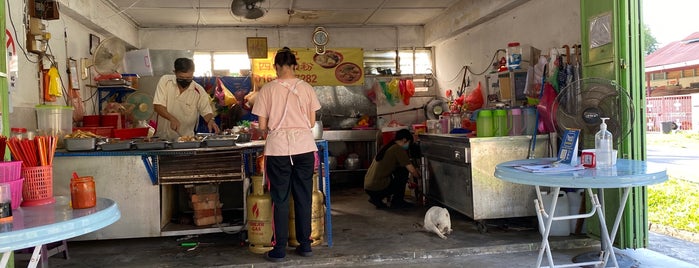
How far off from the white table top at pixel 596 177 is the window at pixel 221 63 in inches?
272

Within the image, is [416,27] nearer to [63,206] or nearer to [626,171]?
[626,171]

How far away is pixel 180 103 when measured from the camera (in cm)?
525

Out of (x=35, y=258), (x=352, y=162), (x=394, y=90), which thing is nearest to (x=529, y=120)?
(x=352, y=162)

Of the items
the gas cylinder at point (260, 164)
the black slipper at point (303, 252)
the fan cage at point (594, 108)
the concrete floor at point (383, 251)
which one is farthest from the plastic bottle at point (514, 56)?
the black slipper at point (303, 252)

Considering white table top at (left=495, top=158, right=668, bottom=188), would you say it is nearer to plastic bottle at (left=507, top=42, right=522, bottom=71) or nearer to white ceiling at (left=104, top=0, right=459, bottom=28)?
plastic bottle at (left=507, top=42, right=522, bottom=71)

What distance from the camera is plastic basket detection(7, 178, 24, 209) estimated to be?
6.45 feet

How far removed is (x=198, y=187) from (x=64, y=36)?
2858mm

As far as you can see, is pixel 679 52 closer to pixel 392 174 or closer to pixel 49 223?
pixel 392 174

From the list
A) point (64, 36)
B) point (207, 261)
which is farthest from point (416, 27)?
point (207, 261)

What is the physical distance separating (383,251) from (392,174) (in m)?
2.13

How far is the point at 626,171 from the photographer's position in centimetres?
281

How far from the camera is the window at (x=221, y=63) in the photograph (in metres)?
9.07

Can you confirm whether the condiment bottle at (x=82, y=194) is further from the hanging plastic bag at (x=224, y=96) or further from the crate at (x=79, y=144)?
the hanging plastic bag at (x=224, y=96)

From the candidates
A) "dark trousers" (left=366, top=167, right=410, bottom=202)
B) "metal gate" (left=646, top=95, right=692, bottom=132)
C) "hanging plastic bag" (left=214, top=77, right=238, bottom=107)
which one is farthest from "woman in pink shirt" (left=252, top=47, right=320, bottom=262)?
"metal gate" (left=646, top=95, right=692, bottom=132)
